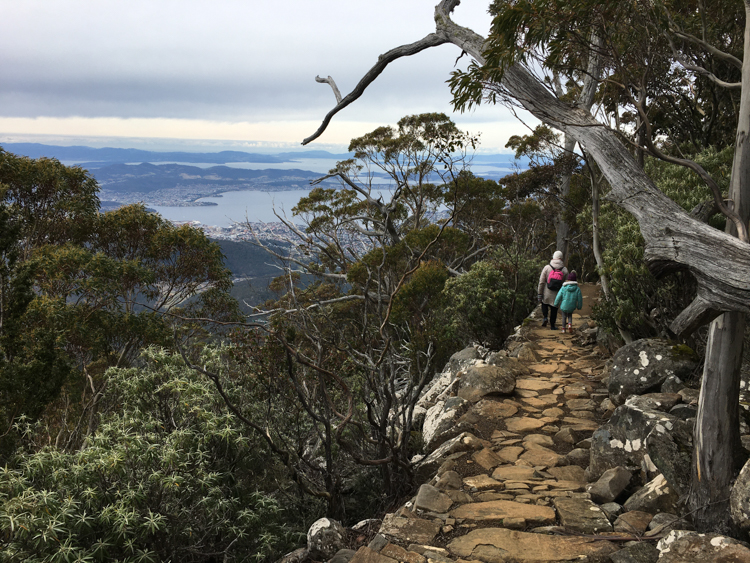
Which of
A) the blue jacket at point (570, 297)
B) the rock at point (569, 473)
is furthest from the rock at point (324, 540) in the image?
the blue jacket at point (570, 297)

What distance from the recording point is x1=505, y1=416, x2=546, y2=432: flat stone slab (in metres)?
4.91

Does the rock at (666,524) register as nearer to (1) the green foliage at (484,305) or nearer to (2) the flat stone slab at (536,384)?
(2) the flat stone slab at (536,384)

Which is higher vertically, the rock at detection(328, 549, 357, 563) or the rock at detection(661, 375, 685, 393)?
the rock at detection(661, 375, 685, 393)

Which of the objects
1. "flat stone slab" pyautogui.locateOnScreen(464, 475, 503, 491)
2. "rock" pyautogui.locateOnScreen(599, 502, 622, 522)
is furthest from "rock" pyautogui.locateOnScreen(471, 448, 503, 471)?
"rock" pyautogui.locateOnScreen(599, 502, 622, 522)

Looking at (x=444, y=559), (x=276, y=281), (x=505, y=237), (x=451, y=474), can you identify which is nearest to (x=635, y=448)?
(x=451, y=474)

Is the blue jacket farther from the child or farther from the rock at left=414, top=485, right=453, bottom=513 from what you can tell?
the rock at left=414, top=485, right=453, bottom=513

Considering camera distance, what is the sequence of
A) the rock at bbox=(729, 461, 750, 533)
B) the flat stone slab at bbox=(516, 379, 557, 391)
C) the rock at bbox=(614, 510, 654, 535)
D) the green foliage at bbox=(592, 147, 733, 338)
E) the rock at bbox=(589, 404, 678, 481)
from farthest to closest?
the flat stone slab at bbox=(516, 379, 557, 391)
the green foliage at bbox=(592, 147, 733, 338)
the rock at bbox=(589, 404, 678, 481)
the rock at bbox=(614, 510, 654, 535)
the rock at bbox=(729, 461, 750, 533)

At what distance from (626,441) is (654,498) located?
643 mm

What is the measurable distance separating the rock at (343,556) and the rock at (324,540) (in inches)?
A: 6.1

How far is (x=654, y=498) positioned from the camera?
3184 millimetres

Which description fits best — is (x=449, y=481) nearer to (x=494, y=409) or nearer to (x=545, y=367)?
(x=494, y=409)

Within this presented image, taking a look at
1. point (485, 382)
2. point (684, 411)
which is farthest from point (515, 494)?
point (485, 382)

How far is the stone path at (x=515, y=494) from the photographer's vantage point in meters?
2.90

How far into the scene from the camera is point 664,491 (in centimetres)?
318
